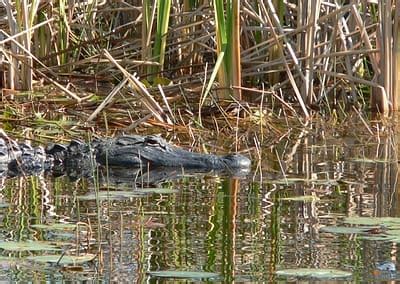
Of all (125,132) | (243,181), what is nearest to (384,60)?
(125,132)

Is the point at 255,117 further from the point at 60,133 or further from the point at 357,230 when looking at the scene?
the point at 357,230

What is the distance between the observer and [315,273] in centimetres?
293

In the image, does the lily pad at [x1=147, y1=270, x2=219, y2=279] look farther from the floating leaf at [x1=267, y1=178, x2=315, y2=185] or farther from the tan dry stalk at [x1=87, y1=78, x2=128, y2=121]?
the tan dry stalk at [x1=87, y1=78, x2=128, y2=121]

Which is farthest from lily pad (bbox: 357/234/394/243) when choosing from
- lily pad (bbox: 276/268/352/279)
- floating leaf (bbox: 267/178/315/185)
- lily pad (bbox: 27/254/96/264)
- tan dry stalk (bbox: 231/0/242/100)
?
tan dry stalk (bbox: 231/0/242/100)

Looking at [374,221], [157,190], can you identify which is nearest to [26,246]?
[374,221]

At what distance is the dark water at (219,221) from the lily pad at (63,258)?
22 millimetres

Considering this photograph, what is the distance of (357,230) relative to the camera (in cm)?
365

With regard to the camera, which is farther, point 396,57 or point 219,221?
point 396,57

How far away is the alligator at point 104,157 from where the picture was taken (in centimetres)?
549

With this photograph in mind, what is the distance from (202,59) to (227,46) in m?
1.45

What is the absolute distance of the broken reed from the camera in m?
6.93

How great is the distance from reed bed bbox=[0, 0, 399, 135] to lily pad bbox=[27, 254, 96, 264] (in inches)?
129

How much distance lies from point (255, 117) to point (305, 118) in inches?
16.5

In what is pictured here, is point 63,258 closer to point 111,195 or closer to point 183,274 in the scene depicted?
point 183,274
